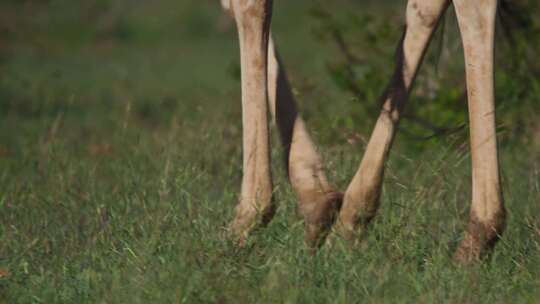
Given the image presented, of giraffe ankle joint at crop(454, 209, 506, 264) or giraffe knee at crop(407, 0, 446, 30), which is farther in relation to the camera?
giraffe knee at crop(407, 0, 446, 30)

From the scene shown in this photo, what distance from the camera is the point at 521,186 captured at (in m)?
5.48

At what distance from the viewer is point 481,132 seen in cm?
421

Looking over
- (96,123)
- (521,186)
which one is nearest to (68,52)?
(96,123)

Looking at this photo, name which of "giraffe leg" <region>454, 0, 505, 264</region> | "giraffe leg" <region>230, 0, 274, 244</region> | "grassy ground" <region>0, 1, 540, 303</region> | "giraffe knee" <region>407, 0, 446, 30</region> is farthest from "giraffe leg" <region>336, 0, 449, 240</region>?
"giraffe leg" <region>230, 0, 274, 244</region>

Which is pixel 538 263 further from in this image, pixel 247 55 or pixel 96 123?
pixel 96 123

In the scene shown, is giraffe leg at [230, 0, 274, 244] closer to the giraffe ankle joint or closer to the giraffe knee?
the giraffe knee

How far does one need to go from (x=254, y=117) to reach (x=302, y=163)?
0.97 feet

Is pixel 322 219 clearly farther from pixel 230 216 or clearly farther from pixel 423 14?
pixel 423 14

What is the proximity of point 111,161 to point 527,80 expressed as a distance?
8.94 feet

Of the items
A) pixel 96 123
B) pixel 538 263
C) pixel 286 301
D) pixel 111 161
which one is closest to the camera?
pixel 286 301

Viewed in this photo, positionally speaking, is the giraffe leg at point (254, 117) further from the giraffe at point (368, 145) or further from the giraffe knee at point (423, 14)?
the giraffe knee at point (423, 14)

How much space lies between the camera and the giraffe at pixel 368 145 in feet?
13.6

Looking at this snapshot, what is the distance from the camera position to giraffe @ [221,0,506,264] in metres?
4.16

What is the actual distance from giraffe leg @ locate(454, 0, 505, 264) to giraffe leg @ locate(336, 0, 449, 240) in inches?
8.8
